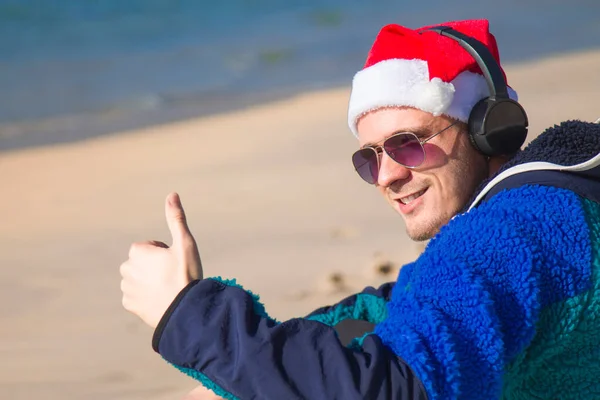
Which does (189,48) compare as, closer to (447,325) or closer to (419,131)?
(419,131)

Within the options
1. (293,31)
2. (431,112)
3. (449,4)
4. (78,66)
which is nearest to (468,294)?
(431,112)

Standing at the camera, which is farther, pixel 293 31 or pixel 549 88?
pixel 293 31

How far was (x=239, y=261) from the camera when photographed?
5.38 meters

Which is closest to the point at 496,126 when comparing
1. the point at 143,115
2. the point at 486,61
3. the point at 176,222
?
the point at 486,61

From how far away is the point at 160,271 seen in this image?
1.74m

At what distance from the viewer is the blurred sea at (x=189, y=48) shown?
10.1 meters

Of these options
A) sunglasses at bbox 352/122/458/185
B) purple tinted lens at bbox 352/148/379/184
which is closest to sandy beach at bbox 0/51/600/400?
purple tinted lens at bbox 352/148/379/184

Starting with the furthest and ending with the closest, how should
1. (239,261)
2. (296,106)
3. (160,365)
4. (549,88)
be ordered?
(296,106) → (549,88) → (239,261) → (160,365)

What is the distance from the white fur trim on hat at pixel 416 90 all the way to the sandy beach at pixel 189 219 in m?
1.77

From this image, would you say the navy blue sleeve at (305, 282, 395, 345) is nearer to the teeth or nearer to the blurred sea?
the teeth

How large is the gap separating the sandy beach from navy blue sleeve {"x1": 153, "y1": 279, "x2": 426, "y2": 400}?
223 centimetres

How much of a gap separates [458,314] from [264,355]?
1.05ft

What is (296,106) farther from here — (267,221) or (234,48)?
(234,48)

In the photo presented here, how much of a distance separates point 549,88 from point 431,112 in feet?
20.9
